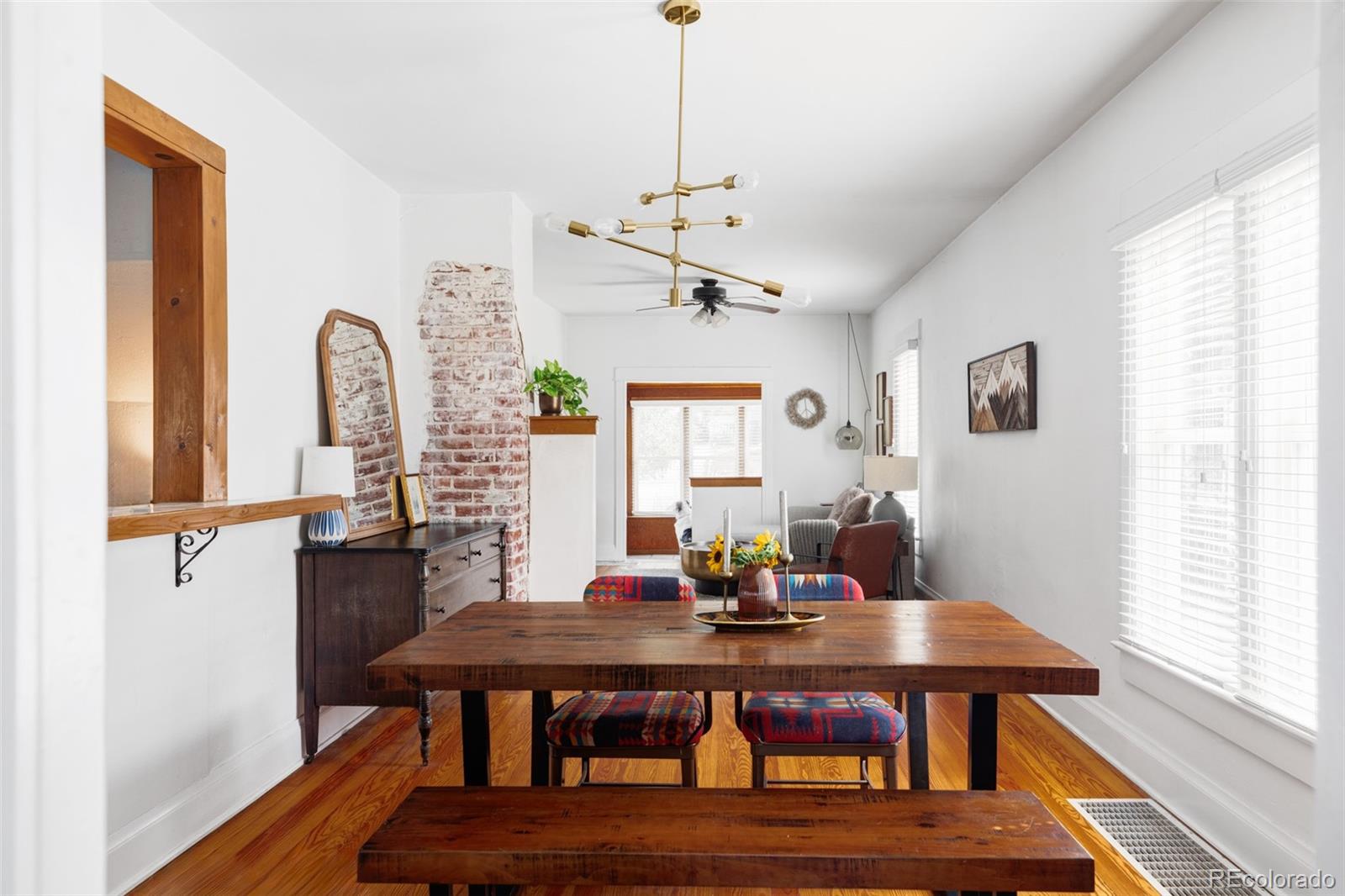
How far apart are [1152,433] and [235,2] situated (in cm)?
340

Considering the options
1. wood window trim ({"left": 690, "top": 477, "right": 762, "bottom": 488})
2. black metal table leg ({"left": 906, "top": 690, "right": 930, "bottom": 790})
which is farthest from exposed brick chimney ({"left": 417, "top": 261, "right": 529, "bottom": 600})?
wood window trim ({"left": 690, "top": 477, "right": 762, "bottom": 488})

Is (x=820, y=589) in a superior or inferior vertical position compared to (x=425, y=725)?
superior

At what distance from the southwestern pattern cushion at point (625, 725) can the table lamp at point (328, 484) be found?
1.40m

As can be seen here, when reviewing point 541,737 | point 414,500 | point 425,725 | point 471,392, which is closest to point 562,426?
point 471,392

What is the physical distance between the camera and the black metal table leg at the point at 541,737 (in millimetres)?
2471

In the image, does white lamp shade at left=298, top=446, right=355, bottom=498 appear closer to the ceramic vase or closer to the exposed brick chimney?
the exposed brick chimney

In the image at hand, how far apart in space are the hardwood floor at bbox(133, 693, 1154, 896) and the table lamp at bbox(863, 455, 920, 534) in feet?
6.67

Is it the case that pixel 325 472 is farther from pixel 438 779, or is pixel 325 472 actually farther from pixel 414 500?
pixel 438 779

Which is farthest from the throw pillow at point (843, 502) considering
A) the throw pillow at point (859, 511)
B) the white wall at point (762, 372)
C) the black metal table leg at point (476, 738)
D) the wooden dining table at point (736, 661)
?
the black metal table leg at point (476, 738)

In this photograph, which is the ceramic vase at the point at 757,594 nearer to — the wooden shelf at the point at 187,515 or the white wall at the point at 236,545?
the wooden shelf at the point at 187,515

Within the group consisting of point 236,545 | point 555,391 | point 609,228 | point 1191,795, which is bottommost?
point 1191,795

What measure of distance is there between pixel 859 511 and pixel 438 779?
12.6ft

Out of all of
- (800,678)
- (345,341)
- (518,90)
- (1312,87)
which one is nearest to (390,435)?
(345,341)

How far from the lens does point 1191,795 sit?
Answer: 8.55 ft
